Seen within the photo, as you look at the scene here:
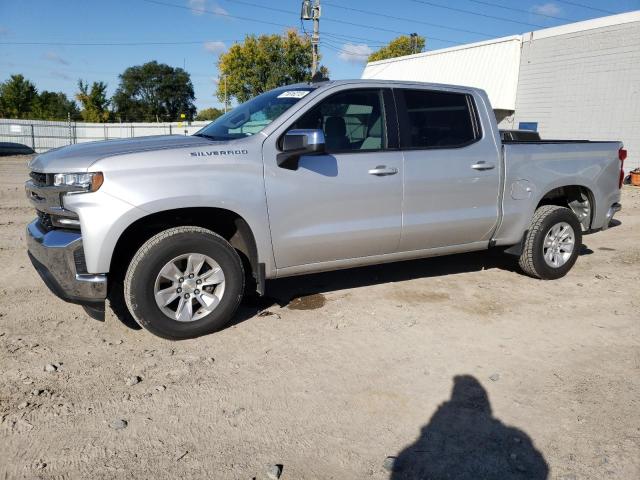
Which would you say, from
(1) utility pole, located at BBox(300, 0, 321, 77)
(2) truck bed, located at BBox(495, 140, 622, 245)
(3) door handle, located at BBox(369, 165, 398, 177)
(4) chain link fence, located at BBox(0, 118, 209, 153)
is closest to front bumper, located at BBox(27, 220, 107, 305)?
(3) door handle, located at BBox(369, 165, 398, 177)

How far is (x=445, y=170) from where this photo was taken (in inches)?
183

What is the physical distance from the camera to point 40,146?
32219 mm

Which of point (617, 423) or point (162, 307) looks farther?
point (162, 307)

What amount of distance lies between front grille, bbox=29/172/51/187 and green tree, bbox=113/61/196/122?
86569 mm

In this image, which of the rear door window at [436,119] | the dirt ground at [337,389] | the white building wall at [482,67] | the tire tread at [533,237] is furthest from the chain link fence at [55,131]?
the dirt ground at [337,389]

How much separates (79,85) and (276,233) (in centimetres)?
5422

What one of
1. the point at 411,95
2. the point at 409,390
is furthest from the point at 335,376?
the point at 411,95

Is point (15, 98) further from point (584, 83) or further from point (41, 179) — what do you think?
point (41, 179)

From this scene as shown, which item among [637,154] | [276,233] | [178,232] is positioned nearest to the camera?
[178,232]

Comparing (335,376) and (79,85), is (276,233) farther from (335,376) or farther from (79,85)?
(79,85)

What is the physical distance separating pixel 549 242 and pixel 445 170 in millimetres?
1675

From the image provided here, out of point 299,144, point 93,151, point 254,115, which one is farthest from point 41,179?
point 299,144

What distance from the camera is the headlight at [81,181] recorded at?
3412mm

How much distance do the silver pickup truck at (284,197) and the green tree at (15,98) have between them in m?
56.1
